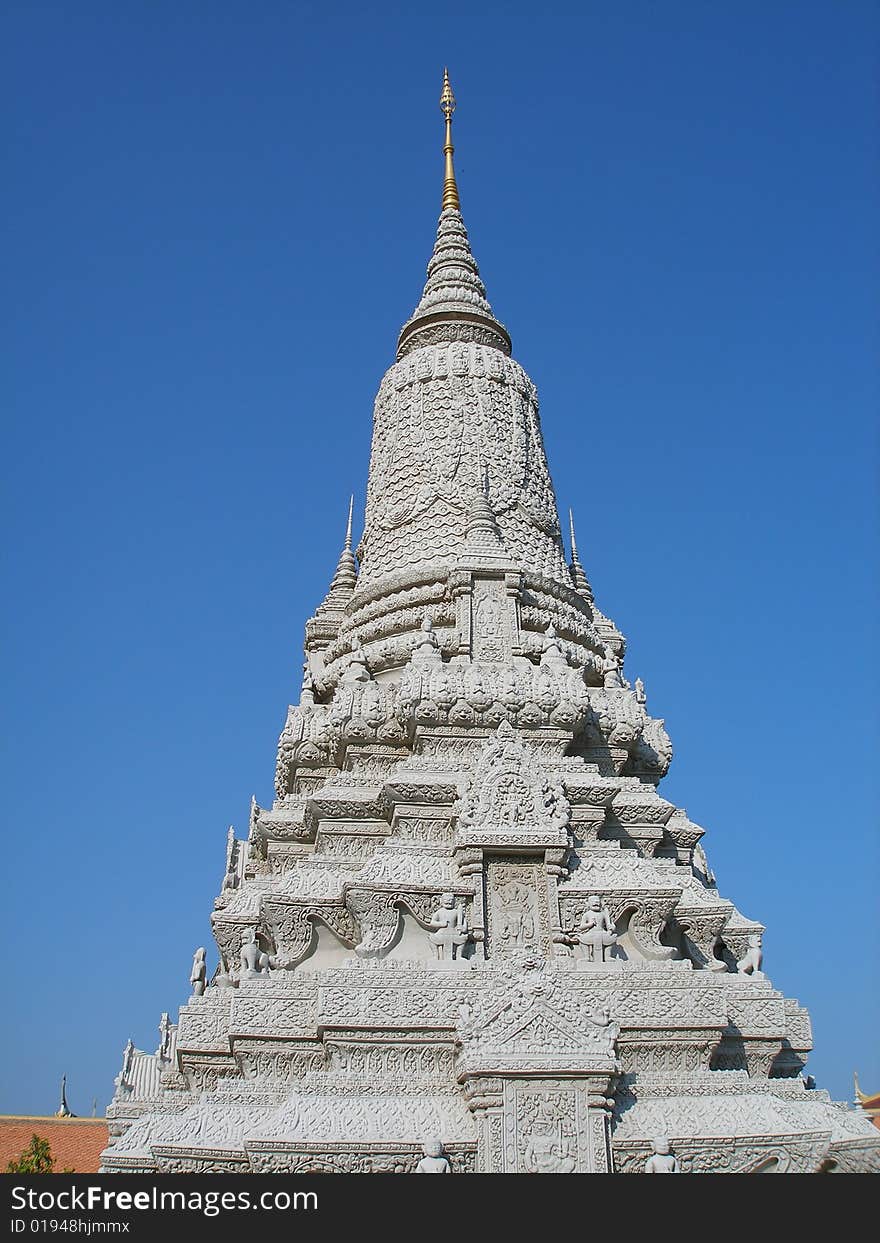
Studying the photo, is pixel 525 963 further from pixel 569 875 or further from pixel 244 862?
pixel 244 862

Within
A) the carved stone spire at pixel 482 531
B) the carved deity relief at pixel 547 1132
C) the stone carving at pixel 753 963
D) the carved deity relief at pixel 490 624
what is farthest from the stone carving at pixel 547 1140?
the carved stone spire at pixel 482 531

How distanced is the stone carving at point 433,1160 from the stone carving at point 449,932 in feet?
9.11

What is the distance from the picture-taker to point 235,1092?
11.8 meters

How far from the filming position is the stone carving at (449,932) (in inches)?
493

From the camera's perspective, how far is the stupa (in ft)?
34.5

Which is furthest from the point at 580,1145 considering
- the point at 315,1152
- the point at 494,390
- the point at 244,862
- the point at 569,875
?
the point at 494,390

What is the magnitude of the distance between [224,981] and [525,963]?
18.5ft

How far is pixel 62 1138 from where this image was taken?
1022 inches

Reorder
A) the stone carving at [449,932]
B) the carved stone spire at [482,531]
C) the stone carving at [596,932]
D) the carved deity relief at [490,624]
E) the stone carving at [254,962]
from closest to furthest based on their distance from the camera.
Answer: the stone carving at [596,932]
the stone carving at [449,932]
the stone carving at [254,962]
the carved deity relief at [490,624]
the carved stone spire at [482,531]

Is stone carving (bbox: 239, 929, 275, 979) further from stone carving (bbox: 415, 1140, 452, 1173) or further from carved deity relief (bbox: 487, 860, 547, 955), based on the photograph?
stone carving (bbox: 415, 1140, 452, 1173)

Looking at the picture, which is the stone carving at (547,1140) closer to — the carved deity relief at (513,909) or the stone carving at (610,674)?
the carved deity relief at (513,909)

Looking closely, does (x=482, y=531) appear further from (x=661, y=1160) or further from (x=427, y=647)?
(x=661, y=1160)

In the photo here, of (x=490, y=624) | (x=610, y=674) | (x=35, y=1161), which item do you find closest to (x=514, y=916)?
(x=490, y=624)

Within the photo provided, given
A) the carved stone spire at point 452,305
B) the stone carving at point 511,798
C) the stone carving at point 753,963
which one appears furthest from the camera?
the carved stone spire at point 452,305
